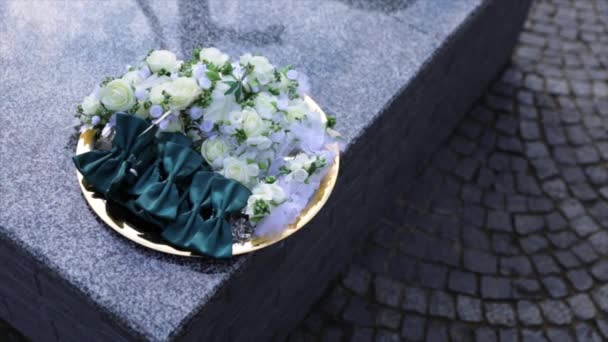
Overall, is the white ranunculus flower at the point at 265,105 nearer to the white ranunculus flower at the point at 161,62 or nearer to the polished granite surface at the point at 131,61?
the white ranunculus flower at the point at 161,62

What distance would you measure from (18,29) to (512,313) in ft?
9.52

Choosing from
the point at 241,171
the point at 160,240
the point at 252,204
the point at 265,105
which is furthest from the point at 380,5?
the point at 160,240

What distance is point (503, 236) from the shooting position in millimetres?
4094

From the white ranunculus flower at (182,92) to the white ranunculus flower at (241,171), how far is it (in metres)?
0.27

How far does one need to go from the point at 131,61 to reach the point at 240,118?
100 centimetres

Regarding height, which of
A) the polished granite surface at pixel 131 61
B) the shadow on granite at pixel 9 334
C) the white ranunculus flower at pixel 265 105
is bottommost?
the shadow on granite at pixel 9 334

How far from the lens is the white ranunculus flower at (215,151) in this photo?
2.53 metres

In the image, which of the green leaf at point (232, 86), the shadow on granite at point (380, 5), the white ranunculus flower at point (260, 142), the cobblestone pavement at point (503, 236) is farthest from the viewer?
the shadow on granite at point (380, 5)

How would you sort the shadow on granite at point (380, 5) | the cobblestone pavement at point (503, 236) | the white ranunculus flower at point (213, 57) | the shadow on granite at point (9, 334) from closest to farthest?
the white ranunculus flower at point (213, 57)
the shadow on granite at point (9, 334)
the cobblestone pavement at point (503, 236)
the shadow on granite at point (380, 5)

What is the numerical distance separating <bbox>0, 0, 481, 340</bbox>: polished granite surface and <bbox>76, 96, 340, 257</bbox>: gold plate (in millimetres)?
50

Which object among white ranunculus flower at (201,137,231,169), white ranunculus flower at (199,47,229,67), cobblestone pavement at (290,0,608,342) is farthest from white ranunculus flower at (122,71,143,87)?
cobblestone pavement at (290,0,608,342)

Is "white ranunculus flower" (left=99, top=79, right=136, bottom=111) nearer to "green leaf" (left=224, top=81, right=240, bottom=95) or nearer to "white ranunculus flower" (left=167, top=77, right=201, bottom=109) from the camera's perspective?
"white ranunculus flower" (left=167, top=77, right=201, bottom=109)

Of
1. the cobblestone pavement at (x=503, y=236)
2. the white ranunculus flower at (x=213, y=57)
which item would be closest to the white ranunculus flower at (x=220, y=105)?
the white ranunculus flower at (x=213, y=57)

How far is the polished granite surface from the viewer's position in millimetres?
2352
